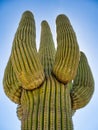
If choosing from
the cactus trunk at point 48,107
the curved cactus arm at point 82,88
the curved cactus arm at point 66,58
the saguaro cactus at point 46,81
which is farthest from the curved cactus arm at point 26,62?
the curved cactus arm at point 82,88

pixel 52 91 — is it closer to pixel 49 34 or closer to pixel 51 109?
pixel 51 109

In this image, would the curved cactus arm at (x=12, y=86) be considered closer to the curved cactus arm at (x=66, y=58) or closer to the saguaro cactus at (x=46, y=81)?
the saguaro cactus at (x=46, y=81)

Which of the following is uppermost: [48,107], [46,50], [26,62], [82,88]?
[46,50]

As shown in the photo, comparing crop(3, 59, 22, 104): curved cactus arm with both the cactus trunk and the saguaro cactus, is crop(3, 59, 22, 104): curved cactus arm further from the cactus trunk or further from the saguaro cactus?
the cactus trunk

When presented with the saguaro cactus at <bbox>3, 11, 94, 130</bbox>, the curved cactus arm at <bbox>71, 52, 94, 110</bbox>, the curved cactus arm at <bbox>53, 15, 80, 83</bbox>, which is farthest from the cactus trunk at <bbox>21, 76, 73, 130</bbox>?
the curved cactus arm at <bbox>71, 52, 94, 110</bbox>

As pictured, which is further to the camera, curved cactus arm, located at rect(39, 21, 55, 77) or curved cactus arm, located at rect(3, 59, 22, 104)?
curved cactus arm, located at rect(39, 21, 55, 77)

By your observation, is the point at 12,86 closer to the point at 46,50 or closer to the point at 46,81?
the point at 46,81

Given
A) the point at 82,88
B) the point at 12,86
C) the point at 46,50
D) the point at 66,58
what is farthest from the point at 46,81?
the point at 46,50
